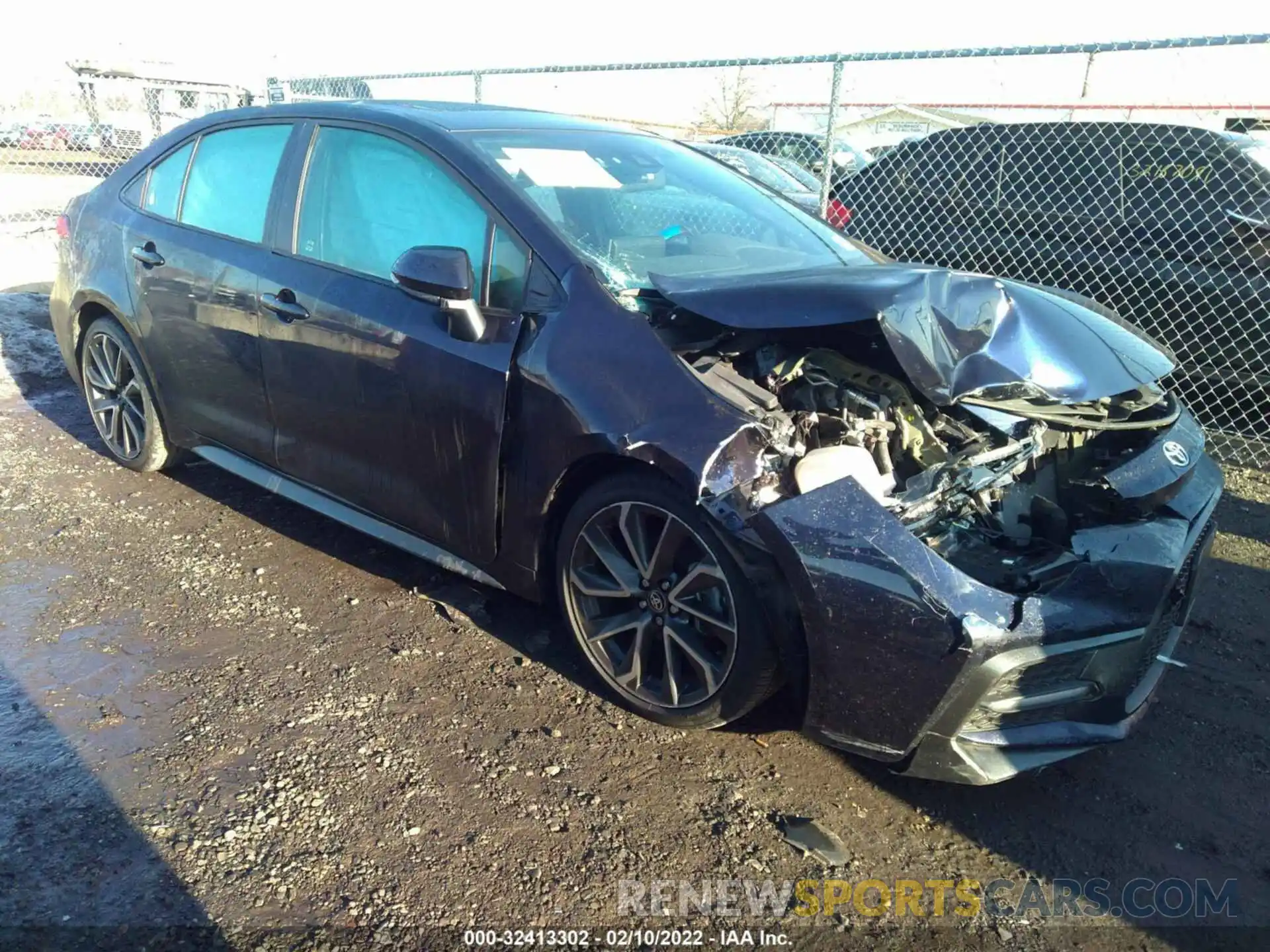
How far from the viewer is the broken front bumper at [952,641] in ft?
7.44

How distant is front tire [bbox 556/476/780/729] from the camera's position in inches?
104

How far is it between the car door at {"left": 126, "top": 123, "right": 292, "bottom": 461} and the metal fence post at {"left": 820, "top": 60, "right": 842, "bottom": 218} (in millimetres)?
3419

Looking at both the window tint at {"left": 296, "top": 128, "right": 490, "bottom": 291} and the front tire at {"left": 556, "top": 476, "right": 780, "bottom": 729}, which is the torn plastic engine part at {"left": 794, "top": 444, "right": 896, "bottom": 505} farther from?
the window tint at {"left": 296, "top": 128, "right": 490, "bottom": 291}

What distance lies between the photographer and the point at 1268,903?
2363mm

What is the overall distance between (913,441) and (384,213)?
203 cm

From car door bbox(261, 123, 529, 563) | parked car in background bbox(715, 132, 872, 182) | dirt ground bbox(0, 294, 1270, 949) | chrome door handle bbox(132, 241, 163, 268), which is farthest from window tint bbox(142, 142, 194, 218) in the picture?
parked car in background bbox(715, 132, 872, 182)

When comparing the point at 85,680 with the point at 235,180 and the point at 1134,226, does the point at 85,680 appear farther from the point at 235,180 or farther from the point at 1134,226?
the point at 1134,226

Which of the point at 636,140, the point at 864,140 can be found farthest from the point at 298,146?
the point at 864,140

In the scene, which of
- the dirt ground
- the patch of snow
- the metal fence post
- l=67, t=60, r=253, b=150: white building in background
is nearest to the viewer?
the dirt ground

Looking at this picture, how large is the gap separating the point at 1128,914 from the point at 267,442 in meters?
3.36

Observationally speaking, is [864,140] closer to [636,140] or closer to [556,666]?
[636,140]

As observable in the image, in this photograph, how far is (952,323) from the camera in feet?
8.95

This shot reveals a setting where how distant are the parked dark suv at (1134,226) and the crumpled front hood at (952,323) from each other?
3192 millimetres

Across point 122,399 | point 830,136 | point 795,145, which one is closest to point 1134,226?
point 830,136
